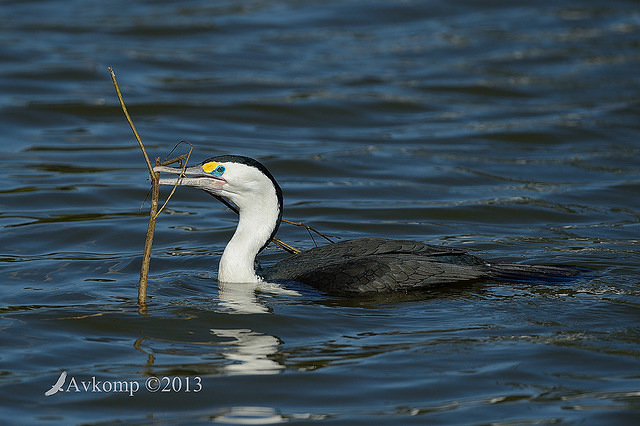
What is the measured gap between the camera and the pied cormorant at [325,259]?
805 centimetres

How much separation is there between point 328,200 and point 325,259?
11.2 feet

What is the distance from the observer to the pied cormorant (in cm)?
805

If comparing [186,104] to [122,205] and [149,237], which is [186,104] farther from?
[149,237]

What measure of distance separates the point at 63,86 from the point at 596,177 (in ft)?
28.0

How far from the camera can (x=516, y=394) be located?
6.22 meters

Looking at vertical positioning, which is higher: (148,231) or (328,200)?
(148,231)

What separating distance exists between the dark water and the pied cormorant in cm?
16

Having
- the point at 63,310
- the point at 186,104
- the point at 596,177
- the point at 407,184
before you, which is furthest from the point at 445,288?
the point at 186,104

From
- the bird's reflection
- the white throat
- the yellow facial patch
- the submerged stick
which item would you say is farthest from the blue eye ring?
→ the bird's reflection

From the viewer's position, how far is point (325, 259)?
8352 millimetres

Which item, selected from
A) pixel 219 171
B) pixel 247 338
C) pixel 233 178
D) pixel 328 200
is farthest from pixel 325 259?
pixel 328 200

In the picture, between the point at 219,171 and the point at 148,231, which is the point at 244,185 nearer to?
the point at 219,171

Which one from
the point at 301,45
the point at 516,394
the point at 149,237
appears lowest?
the point at 516,394

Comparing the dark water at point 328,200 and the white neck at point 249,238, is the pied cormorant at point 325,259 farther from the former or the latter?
the dark water at point 328,200
